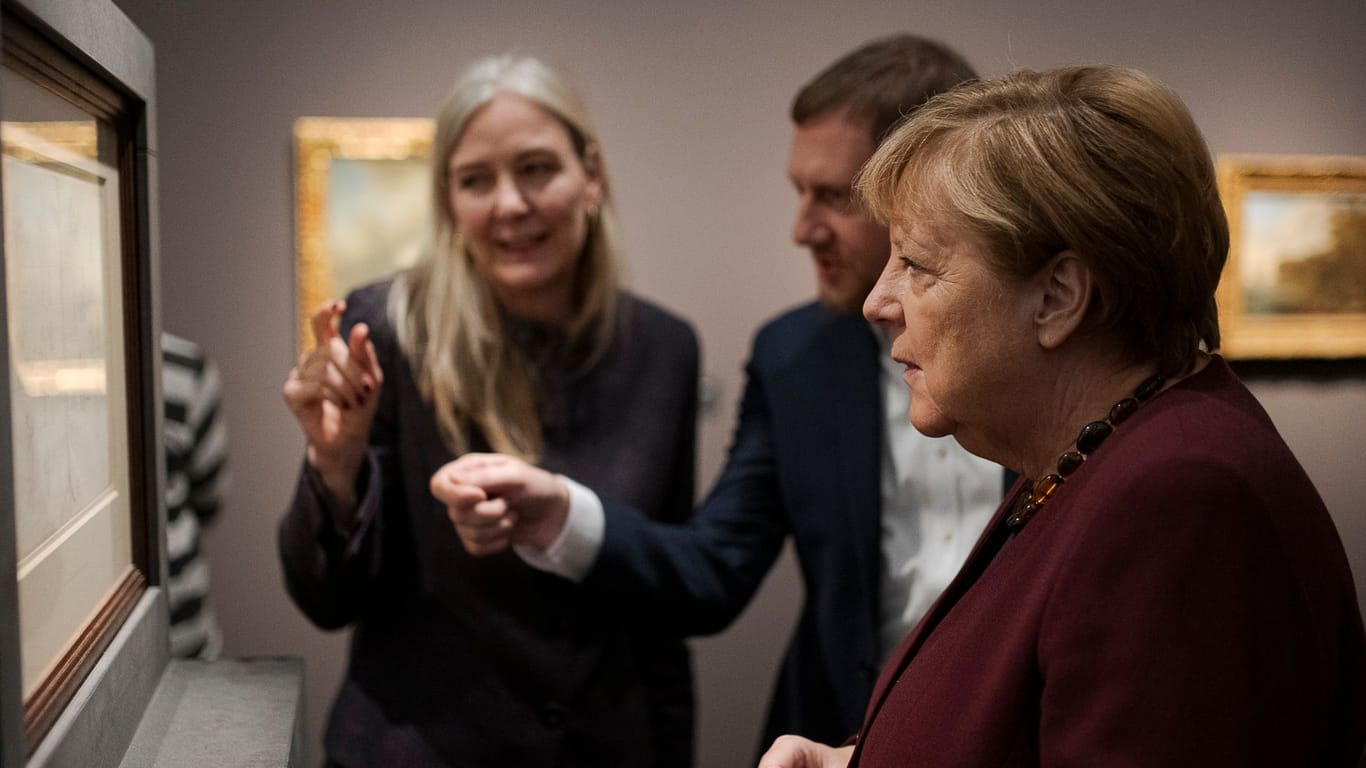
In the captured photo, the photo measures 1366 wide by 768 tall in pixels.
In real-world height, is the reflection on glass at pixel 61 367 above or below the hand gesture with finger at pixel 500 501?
above

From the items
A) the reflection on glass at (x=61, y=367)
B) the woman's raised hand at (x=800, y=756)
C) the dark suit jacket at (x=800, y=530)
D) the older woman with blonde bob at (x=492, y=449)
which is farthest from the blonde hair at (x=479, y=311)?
the woman's raised hand at (x=800, y=756)

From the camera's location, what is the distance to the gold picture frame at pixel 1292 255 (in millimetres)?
3527

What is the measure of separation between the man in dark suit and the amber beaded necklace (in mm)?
932

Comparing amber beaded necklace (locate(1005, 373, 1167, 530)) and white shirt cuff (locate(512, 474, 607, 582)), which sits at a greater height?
amber beaded necklace (locate(1005, 373, 1167, 530))

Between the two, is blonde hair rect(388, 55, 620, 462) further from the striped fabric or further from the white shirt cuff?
the striped fabric

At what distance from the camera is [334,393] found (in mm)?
1934

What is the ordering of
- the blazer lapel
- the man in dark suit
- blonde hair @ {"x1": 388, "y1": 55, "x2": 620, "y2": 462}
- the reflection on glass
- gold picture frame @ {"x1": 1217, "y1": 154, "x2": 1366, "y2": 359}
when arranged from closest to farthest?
the reflection on glass < the blazer lapel < the man in dark suit < blonde hair @ {"x1": 388, "y1": 55, "x2": 620, "y2": 462} < gold picture frame @ {"x1": 1217, "y1": 154, "x2": 1366, "y2": 359}

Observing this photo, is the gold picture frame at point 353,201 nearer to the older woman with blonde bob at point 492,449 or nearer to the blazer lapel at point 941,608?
the older woman with blonde bob at point 492,449

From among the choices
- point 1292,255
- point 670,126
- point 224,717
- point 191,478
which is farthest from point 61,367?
point 1292,255

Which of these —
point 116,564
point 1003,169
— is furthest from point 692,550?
point 1003,169

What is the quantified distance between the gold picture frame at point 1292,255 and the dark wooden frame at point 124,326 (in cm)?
291

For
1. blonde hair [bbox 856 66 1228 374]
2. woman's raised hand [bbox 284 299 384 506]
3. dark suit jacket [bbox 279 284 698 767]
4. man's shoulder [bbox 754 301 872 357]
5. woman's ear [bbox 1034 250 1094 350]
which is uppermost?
blonde hair [bbox 856 66 1228 374]

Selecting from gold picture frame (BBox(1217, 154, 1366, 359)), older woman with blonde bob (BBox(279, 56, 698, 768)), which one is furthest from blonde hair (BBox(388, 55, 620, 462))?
gold picture frame (BBox(1217, 154, 1366, 359))

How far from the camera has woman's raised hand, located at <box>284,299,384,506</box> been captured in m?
1.90
